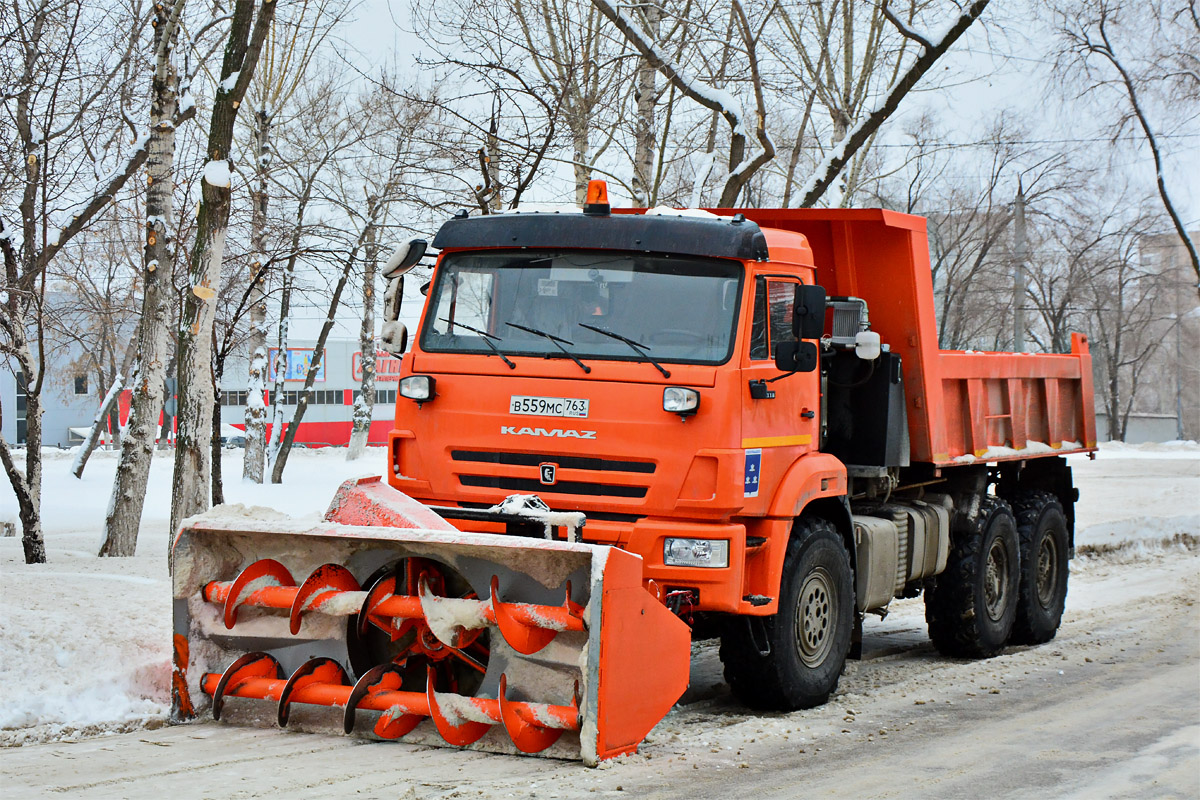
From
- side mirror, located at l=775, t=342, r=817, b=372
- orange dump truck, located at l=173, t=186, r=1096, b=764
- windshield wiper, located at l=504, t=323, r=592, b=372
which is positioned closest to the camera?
orange dump truck, located at l=173, t=186, r=1096, b=764

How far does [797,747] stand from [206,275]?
686 centimetres

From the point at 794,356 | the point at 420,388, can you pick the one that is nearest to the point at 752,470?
the point at 794,356

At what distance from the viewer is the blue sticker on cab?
6.58 meters

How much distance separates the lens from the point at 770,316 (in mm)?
6891

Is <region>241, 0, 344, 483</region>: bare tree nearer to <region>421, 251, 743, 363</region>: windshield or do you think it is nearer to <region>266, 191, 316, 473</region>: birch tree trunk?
<region>266, 191, 316, 473</region>: birch tree trunk

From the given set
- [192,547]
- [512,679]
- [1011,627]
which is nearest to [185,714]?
[192,547]

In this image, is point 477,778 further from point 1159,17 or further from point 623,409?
point 1159,17

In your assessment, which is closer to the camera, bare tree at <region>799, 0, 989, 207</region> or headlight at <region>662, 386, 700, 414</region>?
headlight at <region>662, 386, 700, 414</region>

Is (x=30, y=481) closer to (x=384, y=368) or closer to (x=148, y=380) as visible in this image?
(x=148, y=380)

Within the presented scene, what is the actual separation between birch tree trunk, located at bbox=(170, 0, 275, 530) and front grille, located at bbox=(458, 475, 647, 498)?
4673 mm

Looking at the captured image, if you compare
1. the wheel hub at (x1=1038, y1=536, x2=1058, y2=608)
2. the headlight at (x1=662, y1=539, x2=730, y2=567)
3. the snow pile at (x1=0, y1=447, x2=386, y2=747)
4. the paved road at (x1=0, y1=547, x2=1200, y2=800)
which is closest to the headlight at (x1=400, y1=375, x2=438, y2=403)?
the snow pile at (x1=0, y1=447, x2=386, y2=747)

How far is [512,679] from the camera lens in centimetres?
578

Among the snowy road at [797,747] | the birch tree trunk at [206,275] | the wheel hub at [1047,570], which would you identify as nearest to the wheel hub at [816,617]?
the snowy road at [797,747]

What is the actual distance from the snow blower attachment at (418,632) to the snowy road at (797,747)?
17 centimetres
